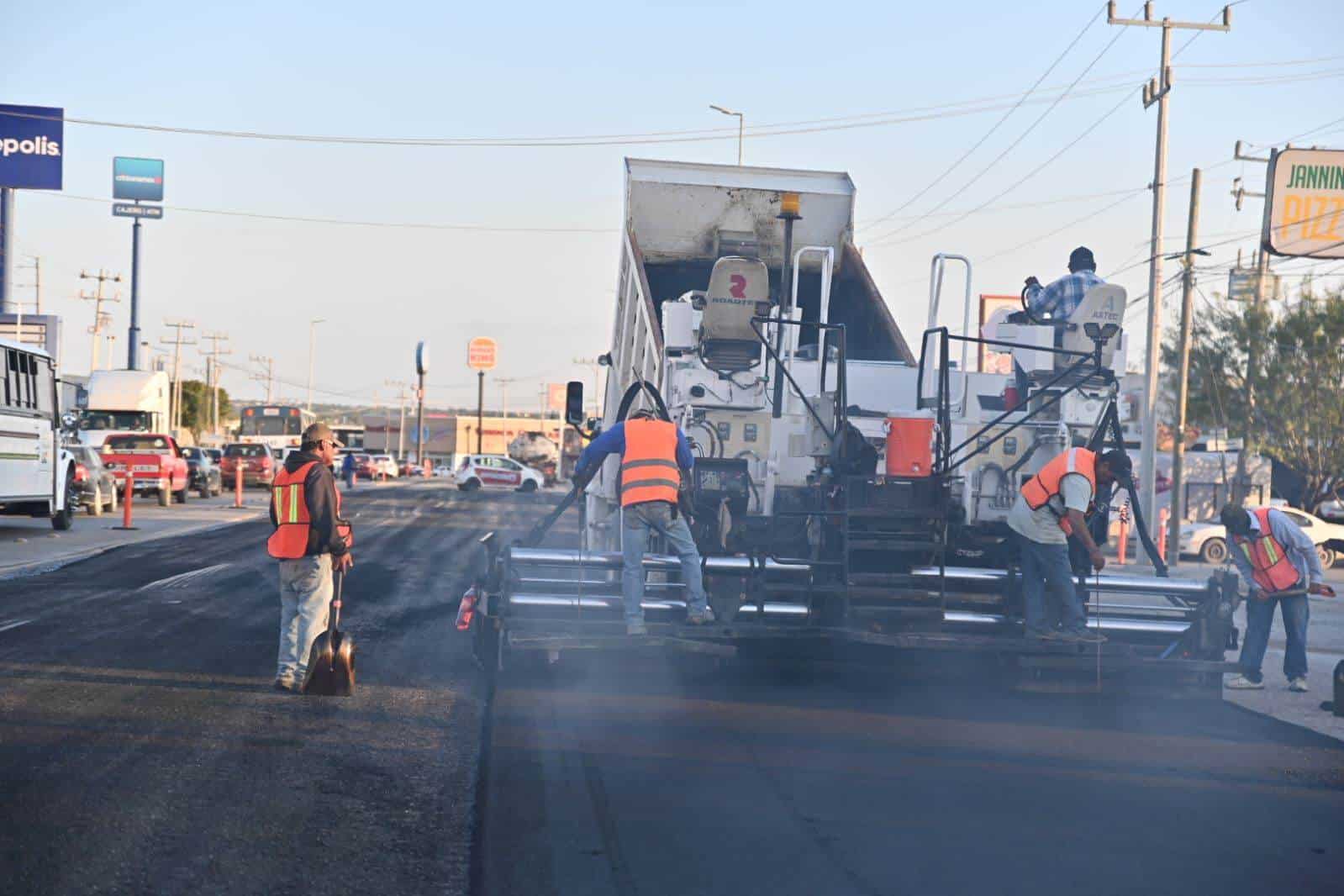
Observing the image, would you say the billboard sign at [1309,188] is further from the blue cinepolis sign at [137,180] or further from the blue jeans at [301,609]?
the blue cinepolis sign at [137,180]

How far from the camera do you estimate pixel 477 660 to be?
985cm

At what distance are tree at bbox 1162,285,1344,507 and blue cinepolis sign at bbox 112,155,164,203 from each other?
39809 mm

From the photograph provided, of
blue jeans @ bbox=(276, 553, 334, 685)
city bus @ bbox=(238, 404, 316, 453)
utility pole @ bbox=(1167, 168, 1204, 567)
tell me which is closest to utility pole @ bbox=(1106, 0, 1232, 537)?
utility pole @ bbox=(1167, 168, 1204, 567)

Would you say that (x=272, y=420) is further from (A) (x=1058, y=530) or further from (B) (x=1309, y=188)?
(A) (x=1058, y=530)

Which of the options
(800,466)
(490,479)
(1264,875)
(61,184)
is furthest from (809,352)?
(490,479)

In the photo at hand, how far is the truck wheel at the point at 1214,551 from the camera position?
27.9 meters

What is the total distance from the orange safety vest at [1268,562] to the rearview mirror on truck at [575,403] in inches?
222

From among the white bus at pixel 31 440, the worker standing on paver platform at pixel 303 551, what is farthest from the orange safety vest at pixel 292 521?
the white bus at pixel 31 440

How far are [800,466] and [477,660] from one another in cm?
274

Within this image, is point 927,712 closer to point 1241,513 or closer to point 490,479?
point 1241,513

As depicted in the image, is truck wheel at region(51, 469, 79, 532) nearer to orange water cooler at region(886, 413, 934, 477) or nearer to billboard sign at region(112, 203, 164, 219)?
orange water cooler at region(886, 413, 934, 477)

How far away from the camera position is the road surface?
5121 millimetres

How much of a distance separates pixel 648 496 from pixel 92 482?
22.0m

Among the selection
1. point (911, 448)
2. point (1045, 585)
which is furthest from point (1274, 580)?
point (911, 448)
